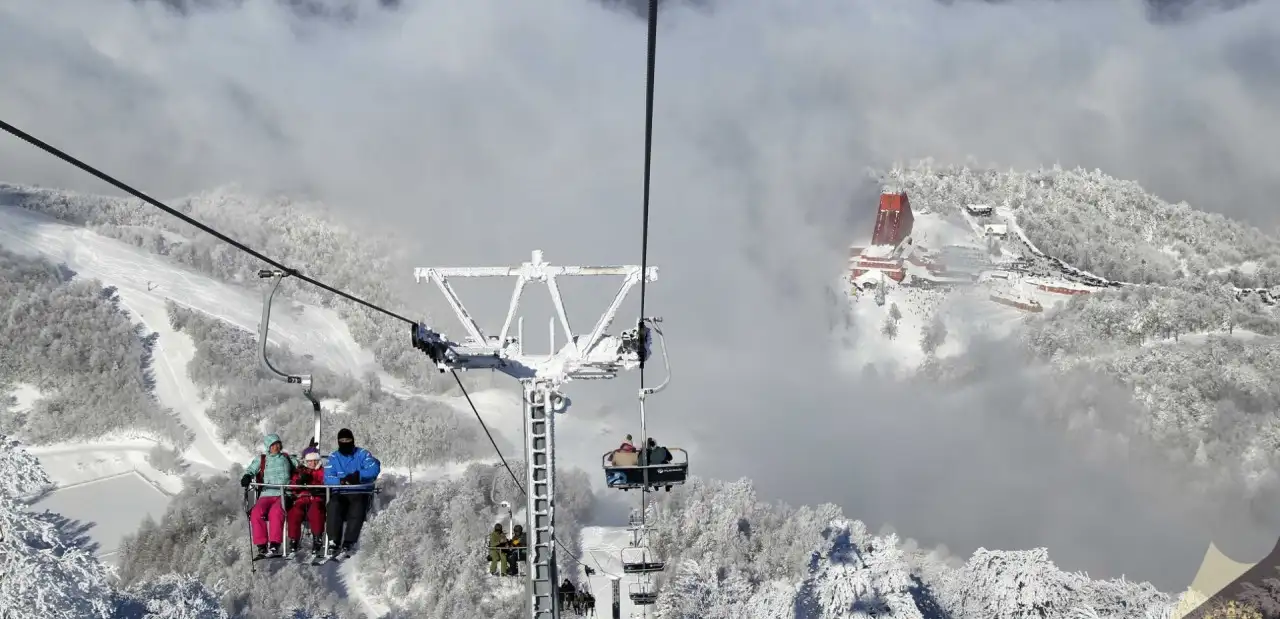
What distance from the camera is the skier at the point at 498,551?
1312 centimetres

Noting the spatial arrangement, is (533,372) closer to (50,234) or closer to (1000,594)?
(1000,594)

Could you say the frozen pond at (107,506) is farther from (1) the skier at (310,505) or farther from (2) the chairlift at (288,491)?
(1) the skier at (310,505)

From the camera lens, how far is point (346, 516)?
10117 mm

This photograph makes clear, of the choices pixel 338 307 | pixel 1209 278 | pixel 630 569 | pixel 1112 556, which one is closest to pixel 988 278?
pixel 1209 278

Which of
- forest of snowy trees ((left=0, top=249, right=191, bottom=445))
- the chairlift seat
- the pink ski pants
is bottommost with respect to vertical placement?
the chairlift seat

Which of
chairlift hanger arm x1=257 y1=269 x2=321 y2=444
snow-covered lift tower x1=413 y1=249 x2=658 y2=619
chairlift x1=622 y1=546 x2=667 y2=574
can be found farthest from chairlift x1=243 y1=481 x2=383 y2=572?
chairlift x1=622 y1=546 x2=667 y2=574

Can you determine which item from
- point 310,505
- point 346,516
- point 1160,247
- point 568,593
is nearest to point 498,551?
point 568,593

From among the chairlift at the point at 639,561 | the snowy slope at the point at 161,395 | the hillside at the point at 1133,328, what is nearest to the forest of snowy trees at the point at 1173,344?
the hillside at the point at 1133,328

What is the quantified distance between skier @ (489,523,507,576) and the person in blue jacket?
123 inches

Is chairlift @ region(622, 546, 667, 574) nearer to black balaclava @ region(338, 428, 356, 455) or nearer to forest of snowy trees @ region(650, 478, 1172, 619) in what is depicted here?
forest of snowy trees @ region(650, 478, 1172, 619)

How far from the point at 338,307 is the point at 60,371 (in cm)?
4190

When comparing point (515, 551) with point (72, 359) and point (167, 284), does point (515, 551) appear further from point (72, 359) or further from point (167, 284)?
point (167, 284)

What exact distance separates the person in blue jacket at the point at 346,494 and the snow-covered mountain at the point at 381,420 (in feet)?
15.0

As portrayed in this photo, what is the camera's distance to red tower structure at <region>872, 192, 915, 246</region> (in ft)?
536
